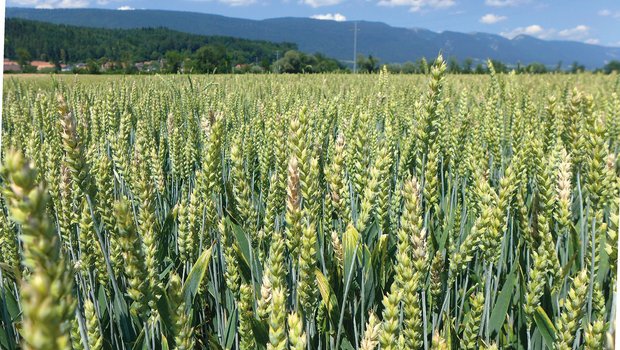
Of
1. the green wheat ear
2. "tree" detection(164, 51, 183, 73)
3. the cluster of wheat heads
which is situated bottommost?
the cluster of wheat heads

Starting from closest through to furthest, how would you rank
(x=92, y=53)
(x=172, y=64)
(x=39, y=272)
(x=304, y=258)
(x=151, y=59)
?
(x=39, y=272) → (x=304, y=258) → (x=172, y=64) → (x=151, y=59) → (x=92, y=53)

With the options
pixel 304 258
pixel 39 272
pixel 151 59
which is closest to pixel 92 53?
pixel 151 59

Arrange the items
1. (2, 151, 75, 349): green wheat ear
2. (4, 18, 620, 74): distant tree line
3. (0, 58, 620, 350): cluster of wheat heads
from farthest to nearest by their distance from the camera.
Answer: (4, 18, 620, 74): distant tree line
(0, 58, 620, 350): cluster of wheat heads
(2, 151, 75, 349): green wheat ear

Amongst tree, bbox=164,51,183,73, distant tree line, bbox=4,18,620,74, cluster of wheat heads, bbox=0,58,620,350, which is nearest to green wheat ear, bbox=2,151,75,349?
cluster of wheat heads, bbox=0,58,620,350

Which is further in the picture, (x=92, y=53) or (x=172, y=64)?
(x=92, y=53)

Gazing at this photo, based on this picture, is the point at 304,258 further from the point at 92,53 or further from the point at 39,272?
the point at 92,53

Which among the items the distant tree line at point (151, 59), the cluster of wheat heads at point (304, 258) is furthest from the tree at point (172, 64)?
the cluster of wheat heads at point (304, 258)

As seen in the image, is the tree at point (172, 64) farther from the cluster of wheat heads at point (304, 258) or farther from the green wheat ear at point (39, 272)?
the green wheat ear at point (39, 272)

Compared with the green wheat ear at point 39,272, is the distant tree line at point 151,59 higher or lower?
higher

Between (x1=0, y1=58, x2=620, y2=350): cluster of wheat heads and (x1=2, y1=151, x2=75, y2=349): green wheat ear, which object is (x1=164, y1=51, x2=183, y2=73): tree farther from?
(x1=2, y1=151, x2=75, y2=349): green wheat ear

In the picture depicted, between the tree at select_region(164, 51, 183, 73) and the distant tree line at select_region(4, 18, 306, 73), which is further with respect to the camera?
the distant tree line at select_region(4, 18, 306, 73)

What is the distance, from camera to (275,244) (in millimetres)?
754

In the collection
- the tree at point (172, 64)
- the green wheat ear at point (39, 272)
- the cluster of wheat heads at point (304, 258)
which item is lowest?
the cluster of wheat heads at point (304, 258)

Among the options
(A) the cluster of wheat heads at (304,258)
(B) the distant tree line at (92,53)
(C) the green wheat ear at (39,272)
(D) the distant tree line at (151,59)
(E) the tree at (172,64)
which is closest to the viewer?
(C) the green wheat ear at (39,272)
